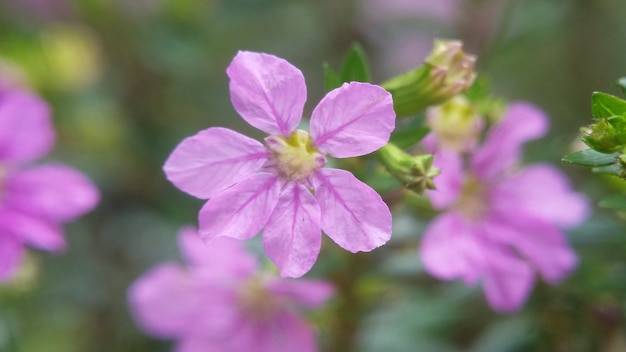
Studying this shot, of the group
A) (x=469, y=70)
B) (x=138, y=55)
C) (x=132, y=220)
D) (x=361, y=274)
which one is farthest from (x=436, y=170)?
(x=138, y=55)

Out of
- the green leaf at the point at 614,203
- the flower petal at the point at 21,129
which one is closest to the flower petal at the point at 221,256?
the flower petal at the point at 21,129

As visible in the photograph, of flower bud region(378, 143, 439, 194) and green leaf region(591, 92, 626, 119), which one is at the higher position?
green leaf region(591, 92, 626, 119)

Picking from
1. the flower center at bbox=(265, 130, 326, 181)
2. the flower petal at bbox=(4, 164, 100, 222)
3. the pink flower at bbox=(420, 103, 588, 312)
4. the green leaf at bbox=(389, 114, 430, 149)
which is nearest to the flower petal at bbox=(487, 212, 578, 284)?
the pink flower at bbox=(420, 103, 588, 312)

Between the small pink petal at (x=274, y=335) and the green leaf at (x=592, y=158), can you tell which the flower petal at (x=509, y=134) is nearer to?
the green leaf at (x=592, y=158)

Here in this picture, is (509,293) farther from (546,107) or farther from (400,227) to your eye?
(546,107)

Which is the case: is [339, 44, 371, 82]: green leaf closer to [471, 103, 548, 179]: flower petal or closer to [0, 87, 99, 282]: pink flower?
[471, 103, 548, 179]: flower petal

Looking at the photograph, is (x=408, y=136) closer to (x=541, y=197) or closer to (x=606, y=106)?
(x=606, y=106)
